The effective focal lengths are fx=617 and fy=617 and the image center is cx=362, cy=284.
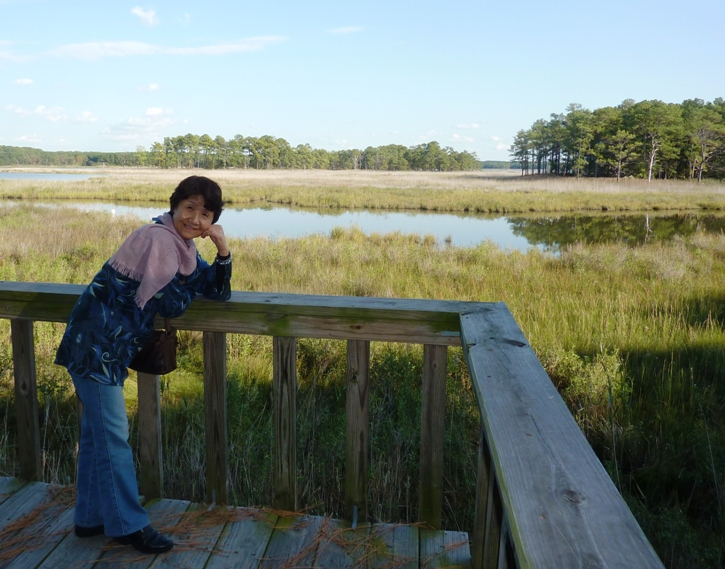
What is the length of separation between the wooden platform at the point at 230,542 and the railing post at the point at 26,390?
8.7 inches

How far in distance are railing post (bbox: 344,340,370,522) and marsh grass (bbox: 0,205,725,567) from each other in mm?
369

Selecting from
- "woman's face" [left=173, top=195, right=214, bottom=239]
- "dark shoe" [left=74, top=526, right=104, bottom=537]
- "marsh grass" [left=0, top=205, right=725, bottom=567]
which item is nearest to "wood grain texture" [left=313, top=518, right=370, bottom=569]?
"marsh grass" [left=0, top=205, right=725, bottom=567]

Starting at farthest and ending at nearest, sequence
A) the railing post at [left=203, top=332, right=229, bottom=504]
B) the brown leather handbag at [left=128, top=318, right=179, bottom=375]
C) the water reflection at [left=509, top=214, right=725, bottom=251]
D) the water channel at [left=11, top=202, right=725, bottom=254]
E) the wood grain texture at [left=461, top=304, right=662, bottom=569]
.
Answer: the water channel at [left=11, top=202, right=725, bottom=254]
the water reflection at [left=509, top=214, right=725, bottom=251]
the railing post at [left=203, top=332, right=229, bottom=504]
the brown leather handbag at [left=128, top=318, right=179, bottom=375]
the wood grain texture at [left=461, top=304, right=662, bottom=569]

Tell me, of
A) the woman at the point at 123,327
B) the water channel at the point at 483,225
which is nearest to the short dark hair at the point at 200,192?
the woman at the point at 123,327

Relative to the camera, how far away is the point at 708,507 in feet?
11.7

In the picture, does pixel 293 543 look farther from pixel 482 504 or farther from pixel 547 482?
A: pixel 547 482

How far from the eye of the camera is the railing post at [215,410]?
7.68 ft

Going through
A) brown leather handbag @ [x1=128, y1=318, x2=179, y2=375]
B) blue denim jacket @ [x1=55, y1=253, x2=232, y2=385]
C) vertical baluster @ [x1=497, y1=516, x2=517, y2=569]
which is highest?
blue denim jacket @ [x1=55, y1=253, x2=232, y2=385]

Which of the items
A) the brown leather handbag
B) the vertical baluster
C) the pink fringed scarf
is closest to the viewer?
the vertical baluster

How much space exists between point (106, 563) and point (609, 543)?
1.89 m

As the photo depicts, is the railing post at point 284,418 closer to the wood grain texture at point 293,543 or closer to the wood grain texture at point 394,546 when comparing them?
the wood grain texture at point 293,543

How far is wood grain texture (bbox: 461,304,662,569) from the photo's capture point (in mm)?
798

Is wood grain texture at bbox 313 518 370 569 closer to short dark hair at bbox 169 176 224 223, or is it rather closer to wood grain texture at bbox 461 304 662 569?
wood grain texture at bbox 461 304 662 569

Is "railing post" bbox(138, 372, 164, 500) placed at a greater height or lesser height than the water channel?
greater
